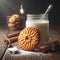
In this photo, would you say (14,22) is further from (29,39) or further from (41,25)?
(29,39)

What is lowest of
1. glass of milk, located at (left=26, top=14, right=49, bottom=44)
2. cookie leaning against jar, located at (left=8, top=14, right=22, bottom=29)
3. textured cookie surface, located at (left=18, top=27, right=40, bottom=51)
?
textured cookie surface, located at (left=18, top=27, right=40, bottom=51)

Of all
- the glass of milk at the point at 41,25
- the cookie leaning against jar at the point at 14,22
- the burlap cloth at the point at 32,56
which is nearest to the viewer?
the burlap cloth at the point at 32,56

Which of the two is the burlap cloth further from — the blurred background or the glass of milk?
the blurred background

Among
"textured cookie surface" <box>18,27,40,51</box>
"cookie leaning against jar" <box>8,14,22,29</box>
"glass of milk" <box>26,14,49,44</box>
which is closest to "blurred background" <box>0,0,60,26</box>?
"cookie leaning against jar" <box>8,14,22,29</box>

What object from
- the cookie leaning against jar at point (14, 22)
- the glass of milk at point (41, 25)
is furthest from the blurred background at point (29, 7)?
the glass of milk at point (41, 25)

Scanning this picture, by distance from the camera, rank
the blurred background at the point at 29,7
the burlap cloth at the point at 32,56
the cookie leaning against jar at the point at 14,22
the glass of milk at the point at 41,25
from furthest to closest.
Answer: the blurred background at the point at 29,7
the cookie leaning against jar at the point at 14,22
the glass of milk at the point at 41,25
the burlap cloth at the point at 32,56

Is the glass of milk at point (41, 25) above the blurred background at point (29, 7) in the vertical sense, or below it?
below

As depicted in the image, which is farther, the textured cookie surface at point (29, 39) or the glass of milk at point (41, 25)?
the glass of milk at point (41, 25)

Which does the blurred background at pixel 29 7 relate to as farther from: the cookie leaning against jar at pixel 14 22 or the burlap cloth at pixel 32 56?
the burlap cloth at pixel 32 56

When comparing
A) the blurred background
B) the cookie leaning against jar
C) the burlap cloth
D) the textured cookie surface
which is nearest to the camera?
the burlap cloth

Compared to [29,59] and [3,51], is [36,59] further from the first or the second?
[3,51]

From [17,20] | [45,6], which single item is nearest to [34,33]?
[17,20]
